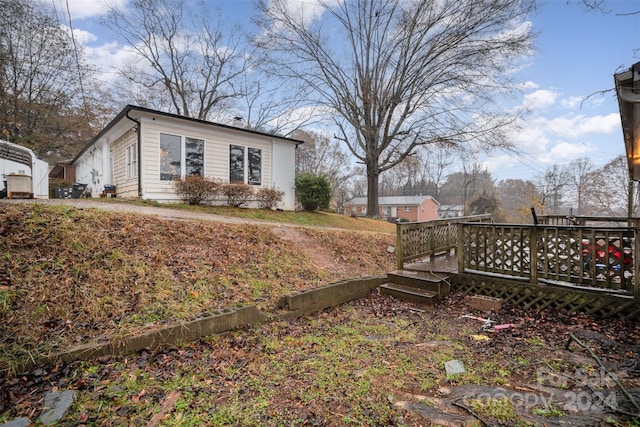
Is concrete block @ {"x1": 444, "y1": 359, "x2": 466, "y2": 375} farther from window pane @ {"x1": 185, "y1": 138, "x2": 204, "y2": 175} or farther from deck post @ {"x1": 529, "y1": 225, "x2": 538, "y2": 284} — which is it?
window pane @ {"x1": 185, "y1": 138, "x2": 204, "y2": 175}

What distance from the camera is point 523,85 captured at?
12.5 m

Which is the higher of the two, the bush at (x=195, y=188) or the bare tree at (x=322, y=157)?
the bare tree at (x=322, y=157)

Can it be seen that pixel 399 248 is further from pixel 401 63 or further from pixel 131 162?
pixel 401 63

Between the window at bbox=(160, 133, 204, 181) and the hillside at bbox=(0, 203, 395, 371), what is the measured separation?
534 cm

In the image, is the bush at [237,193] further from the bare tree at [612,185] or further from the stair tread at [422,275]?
the bare tree at [612,185]

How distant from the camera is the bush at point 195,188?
32.2 feet

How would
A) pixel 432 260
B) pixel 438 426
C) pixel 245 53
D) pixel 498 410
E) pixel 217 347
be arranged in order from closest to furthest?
pixel 438 426
pixel 498 410
pixel 217 347
pixel 432 260
pixel 245 53

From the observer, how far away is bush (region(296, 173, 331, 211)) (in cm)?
1272

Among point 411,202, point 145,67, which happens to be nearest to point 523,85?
point 145,67

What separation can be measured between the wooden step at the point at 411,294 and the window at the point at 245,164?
825 cm

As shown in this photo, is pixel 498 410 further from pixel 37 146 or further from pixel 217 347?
pixel 37 146

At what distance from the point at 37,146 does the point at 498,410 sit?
25.8 m

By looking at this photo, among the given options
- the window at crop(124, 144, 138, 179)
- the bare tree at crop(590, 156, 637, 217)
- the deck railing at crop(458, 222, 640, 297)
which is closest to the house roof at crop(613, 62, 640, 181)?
the deck railing at crop(458, 222, 640, 297)

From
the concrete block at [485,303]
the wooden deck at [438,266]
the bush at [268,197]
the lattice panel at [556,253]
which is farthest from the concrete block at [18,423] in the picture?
the bush at [268,197]
